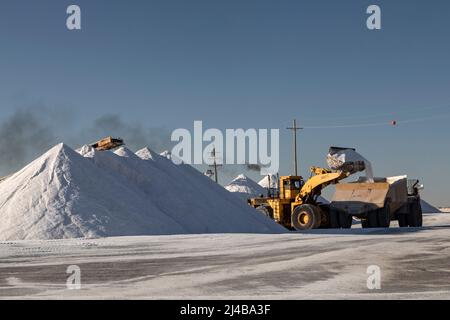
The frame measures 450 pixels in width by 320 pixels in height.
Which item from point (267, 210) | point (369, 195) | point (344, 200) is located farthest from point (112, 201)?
point (369, 195)

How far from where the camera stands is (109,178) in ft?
86.2

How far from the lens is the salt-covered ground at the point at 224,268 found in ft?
28.7

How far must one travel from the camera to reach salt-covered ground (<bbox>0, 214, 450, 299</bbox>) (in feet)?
28.7

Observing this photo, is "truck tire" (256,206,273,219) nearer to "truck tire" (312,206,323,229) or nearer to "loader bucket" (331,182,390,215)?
"truck tire" (312,206,323,229)

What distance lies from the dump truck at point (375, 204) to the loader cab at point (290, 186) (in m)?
2.72

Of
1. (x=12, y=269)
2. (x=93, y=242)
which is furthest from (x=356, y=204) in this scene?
(x=12, y=269)

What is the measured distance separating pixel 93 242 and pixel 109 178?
7534 millimetres

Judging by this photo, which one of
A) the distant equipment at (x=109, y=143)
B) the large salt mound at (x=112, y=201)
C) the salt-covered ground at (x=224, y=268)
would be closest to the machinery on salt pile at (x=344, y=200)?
the large salt mound at (x=112, y=201)

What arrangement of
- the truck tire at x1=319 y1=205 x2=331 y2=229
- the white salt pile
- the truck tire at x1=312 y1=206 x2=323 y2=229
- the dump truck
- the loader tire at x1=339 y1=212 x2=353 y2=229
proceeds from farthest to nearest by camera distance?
the white salt pile < the truck tire at x1=319 y1=205 x2=331 y2=229 < the loader tire at x1=339 y1=212 x2=353 y2=229 < the truck tire at x1=312 y1=206 x2=323 y2=229 < the dump truck

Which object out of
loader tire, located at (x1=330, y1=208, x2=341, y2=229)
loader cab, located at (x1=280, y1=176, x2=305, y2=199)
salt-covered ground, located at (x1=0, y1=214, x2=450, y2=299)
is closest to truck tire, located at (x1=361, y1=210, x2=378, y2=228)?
loader tire, located at (x1=330, y1=208, x2=341, y2=229)

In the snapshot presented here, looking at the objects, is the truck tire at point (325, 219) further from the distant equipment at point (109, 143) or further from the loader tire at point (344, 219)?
the distant equipment at point (109, 143)

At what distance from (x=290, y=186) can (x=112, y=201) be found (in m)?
12.0
